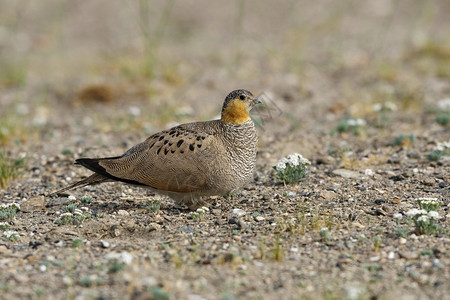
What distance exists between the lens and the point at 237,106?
19.0 ft

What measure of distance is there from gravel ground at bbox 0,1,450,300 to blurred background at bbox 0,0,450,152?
47 millimetres

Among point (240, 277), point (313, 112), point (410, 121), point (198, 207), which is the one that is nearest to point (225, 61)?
point (313, 112)

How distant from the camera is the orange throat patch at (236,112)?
579cm

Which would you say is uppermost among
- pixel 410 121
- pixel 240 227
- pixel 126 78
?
pixel 126 78

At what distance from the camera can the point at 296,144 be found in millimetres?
7895

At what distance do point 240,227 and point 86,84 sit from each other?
5891mm

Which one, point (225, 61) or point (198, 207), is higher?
point (225, 61)

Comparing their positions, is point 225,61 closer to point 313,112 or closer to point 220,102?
point 220,102

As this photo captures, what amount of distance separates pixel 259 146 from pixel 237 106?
2174 millimetres

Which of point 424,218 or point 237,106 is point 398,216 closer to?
point 424,218

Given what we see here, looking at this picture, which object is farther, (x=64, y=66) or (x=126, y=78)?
(x=64, y=66)

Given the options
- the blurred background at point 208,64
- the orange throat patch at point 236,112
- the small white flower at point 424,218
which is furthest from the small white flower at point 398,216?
the blurred background at point 208,64

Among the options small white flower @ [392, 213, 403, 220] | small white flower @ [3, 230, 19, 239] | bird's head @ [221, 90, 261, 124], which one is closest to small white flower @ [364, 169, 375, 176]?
small white flower @ [392, 213, 403, 220]

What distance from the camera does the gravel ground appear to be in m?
4.42
